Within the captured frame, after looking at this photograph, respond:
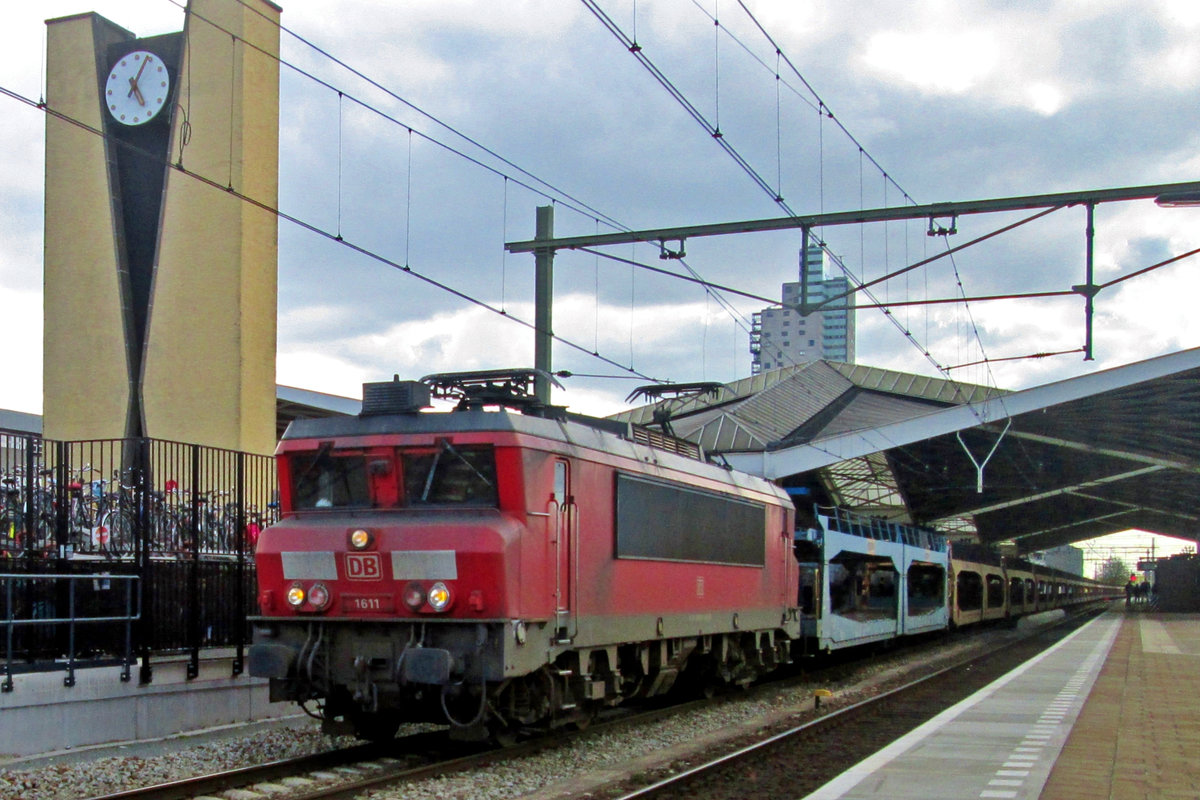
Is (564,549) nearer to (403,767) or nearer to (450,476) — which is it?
(450,476)

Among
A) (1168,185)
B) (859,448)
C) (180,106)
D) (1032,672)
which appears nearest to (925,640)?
(859,448)

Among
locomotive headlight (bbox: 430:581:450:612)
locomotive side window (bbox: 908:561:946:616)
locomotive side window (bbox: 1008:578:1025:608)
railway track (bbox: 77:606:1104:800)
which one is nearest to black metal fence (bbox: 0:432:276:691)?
railway track (bbox: 77:606:1104:800)

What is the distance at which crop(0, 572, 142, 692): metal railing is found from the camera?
11.7 meters

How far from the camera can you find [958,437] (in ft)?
142

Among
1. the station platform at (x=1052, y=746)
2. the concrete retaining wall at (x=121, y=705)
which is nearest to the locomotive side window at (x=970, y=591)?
the station platform at (x=1052, y=746)

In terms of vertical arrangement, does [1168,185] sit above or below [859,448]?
above

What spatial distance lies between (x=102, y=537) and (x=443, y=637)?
5.03 metres

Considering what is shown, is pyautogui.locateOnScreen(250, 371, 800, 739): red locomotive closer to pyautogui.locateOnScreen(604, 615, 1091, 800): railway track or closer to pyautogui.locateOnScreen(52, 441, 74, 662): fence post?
pyautogui.locateOnScreen(604, 615, 1091, 800): railway track

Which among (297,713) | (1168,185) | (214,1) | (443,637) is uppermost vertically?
(214,1)

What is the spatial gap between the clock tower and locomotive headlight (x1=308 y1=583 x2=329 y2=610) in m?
13.6

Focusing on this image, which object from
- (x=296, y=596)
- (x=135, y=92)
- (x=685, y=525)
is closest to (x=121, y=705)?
(x=296, y=596)

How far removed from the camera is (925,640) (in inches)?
1430

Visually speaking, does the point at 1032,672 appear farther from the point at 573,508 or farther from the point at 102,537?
the point at 102,537

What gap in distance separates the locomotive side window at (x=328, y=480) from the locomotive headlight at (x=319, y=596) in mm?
829
